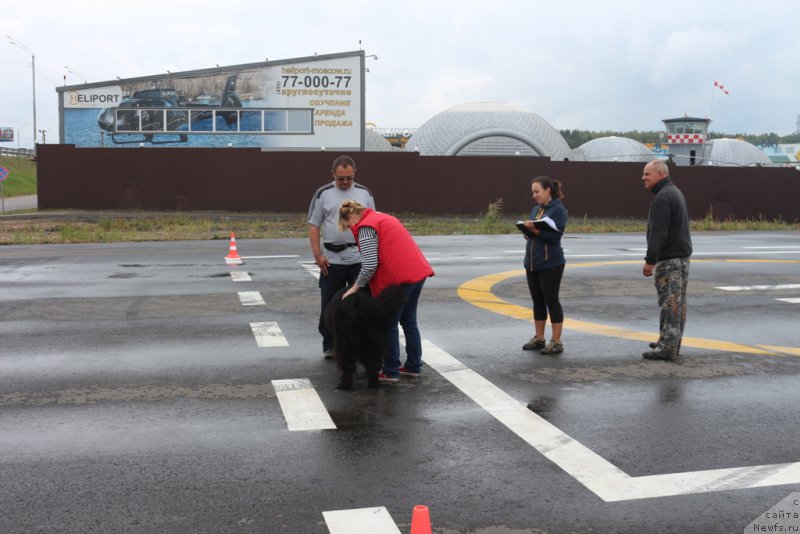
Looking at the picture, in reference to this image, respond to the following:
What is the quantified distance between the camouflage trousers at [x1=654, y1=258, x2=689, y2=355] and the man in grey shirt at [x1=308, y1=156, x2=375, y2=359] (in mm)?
3026

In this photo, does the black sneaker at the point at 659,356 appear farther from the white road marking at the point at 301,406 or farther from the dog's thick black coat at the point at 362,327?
the white road marking at the point at 301,406

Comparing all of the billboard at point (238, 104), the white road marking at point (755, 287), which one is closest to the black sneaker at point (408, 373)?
the white road marking at point (755, 287)

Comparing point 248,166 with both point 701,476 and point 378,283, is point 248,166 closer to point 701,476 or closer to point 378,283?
point 378,283

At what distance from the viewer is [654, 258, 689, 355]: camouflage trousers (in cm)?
777

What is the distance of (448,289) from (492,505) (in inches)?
319

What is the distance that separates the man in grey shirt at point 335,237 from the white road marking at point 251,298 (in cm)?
329

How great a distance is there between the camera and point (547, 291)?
26.1ft

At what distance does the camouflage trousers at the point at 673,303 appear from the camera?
7770 mm

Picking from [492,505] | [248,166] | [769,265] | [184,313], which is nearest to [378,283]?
[492,505]

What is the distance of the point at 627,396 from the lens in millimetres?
6570

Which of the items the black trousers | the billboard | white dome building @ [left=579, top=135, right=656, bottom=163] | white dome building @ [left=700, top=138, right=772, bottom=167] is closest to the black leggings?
the black trousers

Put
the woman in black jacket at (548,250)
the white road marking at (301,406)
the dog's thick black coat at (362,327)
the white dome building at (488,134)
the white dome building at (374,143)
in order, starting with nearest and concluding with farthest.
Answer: the white road marking at (301,406)
the dog's thick black coat at (362,327)
the woman in black jacket at (548,250)
the white dome building at (488,134)
the white dome building at (374,143)

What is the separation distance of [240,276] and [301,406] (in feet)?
25.4

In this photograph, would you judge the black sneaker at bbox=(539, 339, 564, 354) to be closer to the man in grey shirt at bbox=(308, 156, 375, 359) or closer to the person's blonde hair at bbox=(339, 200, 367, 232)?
the man in grey shirt at bbox=(308, 156, 375, 359)
